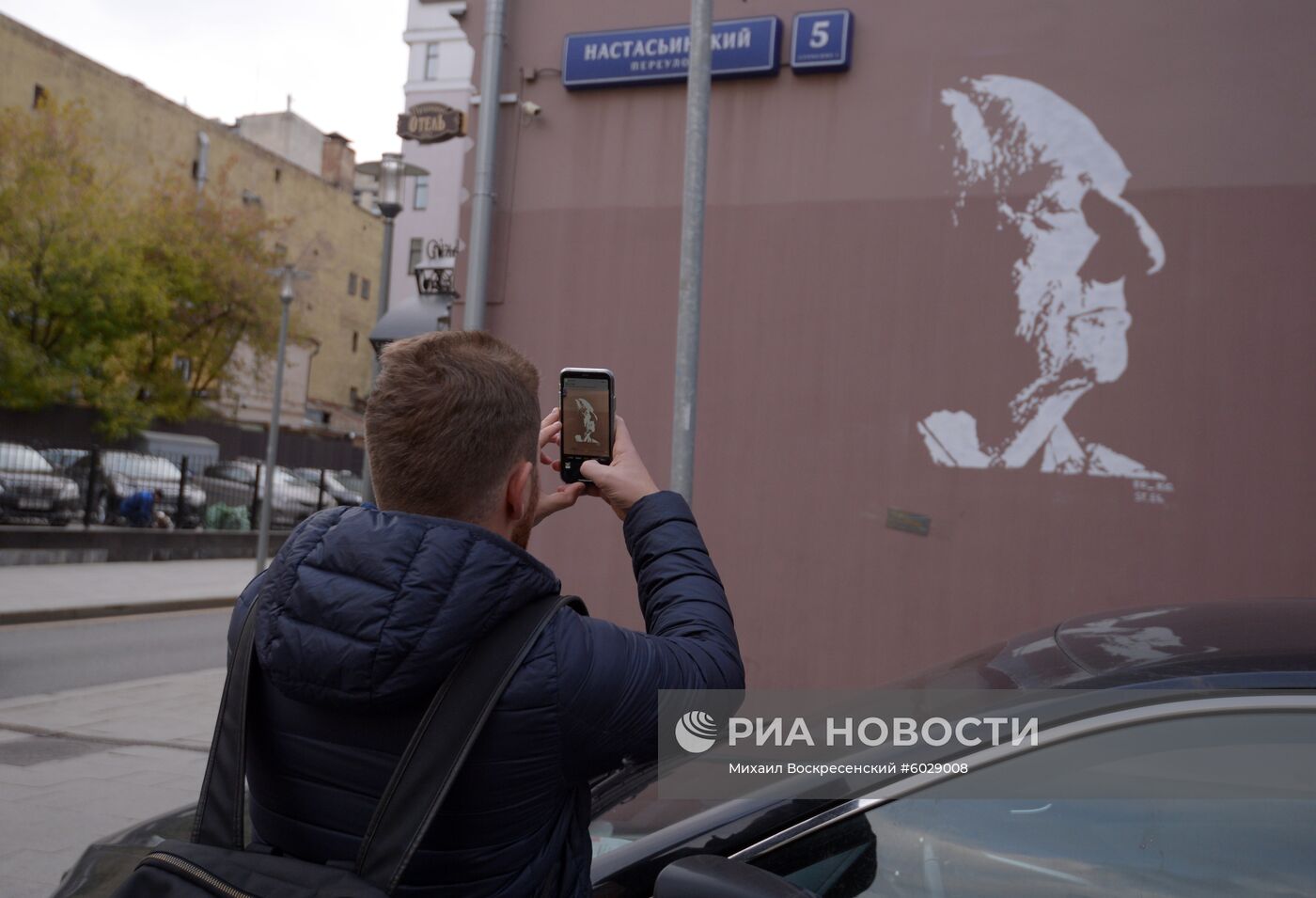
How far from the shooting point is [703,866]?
1695 mm

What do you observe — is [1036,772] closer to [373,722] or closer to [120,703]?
[373,722]

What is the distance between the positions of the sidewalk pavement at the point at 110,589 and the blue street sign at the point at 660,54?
9.76 meters

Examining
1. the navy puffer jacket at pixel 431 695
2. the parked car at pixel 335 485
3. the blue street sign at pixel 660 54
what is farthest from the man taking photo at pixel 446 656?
the parked car at pixel 335 485

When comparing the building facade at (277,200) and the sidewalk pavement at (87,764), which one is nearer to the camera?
the sidewalk pavement at (87,764)

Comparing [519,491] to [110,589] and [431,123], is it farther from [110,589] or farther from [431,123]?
[110,589]

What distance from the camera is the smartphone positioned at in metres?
1.92

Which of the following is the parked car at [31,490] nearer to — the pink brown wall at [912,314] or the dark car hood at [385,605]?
the pink brown wall at [912,314]

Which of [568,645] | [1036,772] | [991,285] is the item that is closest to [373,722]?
[568,645]

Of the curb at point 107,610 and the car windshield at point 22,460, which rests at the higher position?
the car windshield at point 22,460

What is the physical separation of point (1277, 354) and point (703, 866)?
221 inches

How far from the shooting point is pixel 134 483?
65.7 ft

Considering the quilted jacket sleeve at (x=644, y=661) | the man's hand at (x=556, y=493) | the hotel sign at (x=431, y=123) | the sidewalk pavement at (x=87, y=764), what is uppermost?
the hotel sign at (x=431, y=123)

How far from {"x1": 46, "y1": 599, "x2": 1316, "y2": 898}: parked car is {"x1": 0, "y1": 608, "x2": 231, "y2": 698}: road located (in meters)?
9.10

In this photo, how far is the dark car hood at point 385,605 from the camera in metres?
1.40
